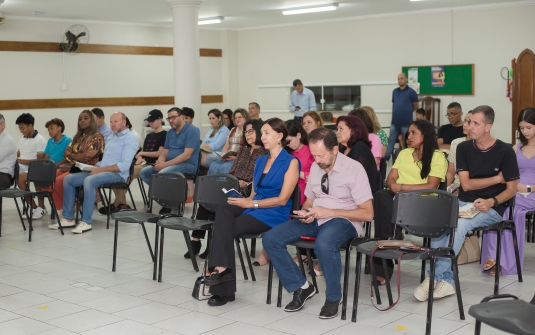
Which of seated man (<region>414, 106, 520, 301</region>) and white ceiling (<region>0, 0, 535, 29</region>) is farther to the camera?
white ceiling (<region>0, 0, 535, 29</region>)

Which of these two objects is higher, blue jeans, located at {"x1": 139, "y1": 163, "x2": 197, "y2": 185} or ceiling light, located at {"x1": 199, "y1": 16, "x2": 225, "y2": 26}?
ceiling light, located at {"x1": 199, "y1": 16, "x2": 225, "y2": 26}

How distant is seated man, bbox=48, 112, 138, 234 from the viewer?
712 cm

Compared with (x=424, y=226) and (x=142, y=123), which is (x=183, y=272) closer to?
(x=424, y=226)

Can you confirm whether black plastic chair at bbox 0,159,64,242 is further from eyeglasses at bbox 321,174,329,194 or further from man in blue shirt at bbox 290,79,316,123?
man in blue shirt at bbox 290,79,316,123

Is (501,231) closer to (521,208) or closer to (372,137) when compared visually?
(521,208)

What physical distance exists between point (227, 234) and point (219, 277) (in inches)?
12.1

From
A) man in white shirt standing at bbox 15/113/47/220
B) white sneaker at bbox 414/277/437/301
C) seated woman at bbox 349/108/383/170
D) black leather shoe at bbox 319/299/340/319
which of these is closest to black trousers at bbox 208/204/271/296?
black leather shoe at bbox 319/299/340/319

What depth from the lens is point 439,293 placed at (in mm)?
4441

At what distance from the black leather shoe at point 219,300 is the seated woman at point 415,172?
1.12 metres

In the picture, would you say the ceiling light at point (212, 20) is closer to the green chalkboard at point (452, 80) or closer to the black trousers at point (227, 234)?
the green chalkboard at point (452, 80)

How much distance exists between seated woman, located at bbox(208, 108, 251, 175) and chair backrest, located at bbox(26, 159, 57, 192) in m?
1.96

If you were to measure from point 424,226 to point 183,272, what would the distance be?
2.17 meters

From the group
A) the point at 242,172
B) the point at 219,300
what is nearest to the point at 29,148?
the point at 242,172

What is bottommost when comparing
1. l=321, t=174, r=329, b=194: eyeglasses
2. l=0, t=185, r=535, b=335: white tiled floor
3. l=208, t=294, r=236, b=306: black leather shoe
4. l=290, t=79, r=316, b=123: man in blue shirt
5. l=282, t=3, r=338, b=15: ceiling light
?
l=0, t=185, r=535, b=335: white tiled floor
